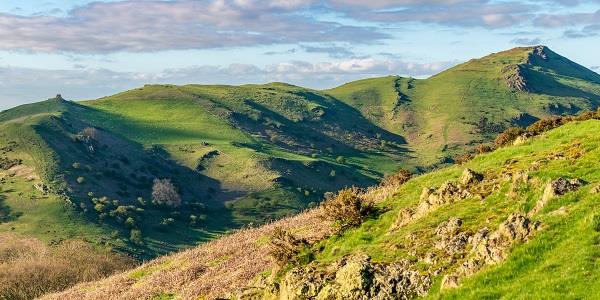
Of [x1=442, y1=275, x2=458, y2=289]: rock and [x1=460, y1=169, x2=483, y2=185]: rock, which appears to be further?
[x1=460, y1=169, x2=483, y2=185]: rock

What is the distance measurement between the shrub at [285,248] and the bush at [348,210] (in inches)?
74.7

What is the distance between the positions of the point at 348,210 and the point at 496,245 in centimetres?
1012

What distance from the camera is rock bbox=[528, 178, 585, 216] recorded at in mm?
19219

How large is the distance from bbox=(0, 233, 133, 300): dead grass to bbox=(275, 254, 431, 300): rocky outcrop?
67.7 meters

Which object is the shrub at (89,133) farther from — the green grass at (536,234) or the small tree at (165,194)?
the green grass at (536,234)

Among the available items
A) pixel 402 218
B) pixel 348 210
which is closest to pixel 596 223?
pixel 402 218

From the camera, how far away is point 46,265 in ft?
320

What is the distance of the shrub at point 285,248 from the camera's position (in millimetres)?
24609

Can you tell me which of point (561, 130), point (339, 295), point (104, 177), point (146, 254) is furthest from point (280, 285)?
point (104, 177)

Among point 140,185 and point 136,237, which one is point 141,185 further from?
point 136,237

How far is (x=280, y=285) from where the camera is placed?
21.3 metres

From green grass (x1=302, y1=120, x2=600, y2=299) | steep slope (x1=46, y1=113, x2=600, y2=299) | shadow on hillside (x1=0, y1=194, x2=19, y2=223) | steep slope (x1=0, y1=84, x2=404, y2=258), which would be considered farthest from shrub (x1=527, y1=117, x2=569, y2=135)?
shadow on hillside (x1=0, y1=194, x2=19, y2=223)

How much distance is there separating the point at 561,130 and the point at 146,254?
344 ft

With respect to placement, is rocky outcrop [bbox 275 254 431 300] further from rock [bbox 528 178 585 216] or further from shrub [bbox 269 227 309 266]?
rock [bbox 528 178 585 216]
